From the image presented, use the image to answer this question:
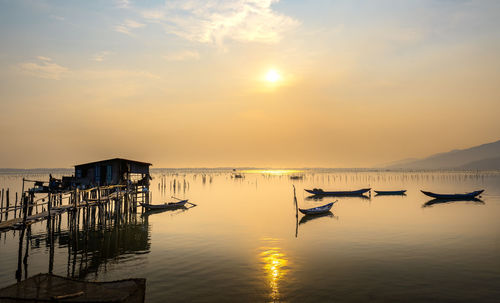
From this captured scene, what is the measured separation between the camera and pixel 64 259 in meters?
20.2

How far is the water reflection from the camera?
15491 mm

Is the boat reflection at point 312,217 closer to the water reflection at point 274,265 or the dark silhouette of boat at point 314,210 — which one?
the dark silhouette of boat at point 314,210

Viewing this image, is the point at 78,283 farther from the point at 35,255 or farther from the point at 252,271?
the point at 35,255

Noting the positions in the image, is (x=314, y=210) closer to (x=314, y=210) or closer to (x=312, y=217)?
(x=314, y=210)

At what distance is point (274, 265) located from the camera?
19094 millimetres

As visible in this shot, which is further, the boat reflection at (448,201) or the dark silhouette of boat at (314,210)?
the boat reflection at (448,201)

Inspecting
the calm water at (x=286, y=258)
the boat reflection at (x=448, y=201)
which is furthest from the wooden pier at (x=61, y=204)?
the boat reflection at (x=448, y=201)

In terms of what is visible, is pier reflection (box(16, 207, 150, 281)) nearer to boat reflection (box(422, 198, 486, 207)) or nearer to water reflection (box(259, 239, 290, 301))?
water reflection (box(259, 239, 290, 301))

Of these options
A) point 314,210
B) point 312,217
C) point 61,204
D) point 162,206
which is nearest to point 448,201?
point 314,210

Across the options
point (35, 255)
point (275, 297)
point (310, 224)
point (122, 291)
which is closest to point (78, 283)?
point (122, 291)

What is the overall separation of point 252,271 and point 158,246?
9.09m

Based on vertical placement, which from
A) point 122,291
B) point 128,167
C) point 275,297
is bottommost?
point 275,297

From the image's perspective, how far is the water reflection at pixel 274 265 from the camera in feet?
50.8

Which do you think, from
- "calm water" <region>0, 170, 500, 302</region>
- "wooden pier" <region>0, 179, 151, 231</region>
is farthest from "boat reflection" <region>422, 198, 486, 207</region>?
"wooden pier" <region>0, 179, 151, 231</region>
